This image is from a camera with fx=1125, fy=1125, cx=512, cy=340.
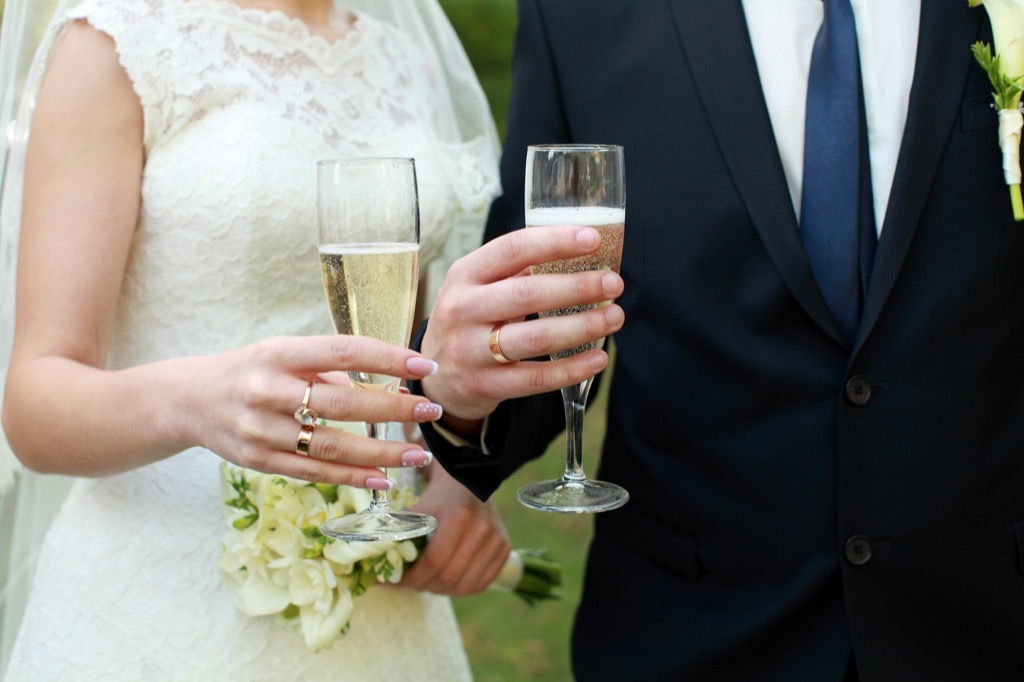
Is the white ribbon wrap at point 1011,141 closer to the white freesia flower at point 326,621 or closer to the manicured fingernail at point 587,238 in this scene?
the manicured fingernail at point 587,238

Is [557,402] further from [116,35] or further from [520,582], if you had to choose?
[116,35]

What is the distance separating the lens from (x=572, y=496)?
79.7 inches

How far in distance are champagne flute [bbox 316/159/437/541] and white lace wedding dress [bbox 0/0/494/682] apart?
726 millimetres

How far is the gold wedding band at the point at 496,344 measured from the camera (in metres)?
A: 1.83

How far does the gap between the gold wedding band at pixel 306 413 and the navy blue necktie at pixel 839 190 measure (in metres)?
1.08

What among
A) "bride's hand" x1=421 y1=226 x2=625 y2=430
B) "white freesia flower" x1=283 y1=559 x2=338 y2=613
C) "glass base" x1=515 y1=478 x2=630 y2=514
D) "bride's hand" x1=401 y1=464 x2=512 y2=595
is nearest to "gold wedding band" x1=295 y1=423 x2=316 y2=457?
"bride's hand" x1=421 y1=226 x2=625 y2=430

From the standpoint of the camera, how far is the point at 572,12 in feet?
8.43

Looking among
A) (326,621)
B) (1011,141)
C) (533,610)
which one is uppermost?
(1011,141)

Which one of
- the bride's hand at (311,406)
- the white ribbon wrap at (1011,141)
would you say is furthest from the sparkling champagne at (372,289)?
the white ribbon wrap at (1011,141)

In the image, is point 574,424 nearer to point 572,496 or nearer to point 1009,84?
point 572,496

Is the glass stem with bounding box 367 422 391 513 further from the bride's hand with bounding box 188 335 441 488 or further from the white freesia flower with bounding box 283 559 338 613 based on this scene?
the white freesia flower with bounding box 283 559 338 613

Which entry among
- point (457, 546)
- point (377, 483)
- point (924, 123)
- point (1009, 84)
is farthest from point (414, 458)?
point (1009, 84)

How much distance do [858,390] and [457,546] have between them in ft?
3.26

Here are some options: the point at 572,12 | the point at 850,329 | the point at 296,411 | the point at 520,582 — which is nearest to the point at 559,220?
the point at 296,411
